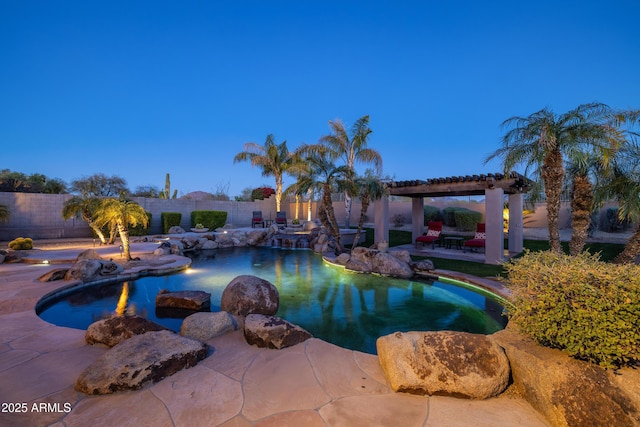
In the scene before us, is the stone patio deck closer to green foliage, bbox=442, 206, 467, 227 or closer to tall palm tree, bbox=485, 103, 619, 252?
tall palm tree, bbox=485, 103, 619, 252

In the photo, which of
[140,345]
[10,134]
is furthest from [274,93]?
[140,345]

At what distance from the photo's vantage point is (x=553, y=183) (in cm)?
678

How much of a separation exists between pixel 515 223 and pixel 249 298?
1177 centimetres

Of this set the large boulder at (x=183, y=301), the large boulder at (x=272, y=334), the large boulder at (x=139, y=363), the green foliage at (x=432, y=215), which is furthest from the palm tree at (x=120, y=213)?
the green foliage at (x=432, y=215)

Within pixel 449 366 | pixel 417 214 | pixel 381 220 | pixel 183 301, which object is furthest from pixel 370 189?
pixel 449 366

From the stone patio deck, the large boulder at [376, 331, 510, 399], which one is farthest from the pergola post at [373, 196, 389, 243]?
the large boulder at [376, 331, 510, 399]

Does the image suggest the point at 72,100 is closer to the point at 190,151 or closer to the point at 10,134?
the point at 10,134

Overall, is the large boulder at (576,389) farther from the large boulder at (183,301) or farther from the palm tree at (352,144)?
the palm tree at (352,144)

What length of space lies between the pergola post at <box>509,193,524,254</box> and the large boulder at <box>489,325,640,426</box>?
1104 cm

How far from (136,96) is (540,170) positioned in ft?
98.2

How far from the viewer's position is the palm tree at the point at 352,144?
16969 mm

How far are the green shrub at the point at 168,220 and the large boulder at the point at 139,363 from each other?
15.7m

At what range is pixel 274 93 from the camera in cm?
2914

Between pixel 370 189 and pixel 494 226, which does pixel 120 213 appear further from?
pixel 494 226
